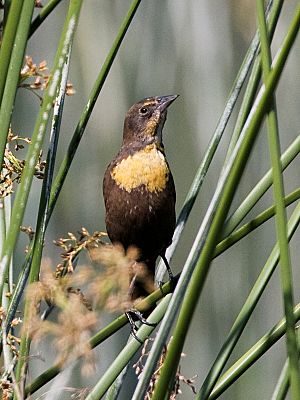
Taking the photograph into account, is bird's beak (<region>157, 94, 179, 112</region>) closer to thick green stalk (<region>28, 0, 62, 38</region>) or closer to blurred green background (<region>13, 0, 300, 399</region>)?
blurred green background (<region>13, 0, 300, 399</region>)

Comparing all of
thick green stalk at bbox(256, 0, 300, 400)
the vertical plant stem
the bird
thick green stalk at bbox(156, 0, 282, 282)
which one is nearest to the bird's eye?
the bird

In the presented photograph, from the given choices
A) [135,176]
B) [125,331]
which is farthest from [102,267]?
[125,331]

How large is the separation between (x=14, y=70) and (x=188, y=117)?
145 cm

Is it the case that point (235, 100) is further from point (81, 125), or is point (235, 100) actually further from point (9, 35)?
point (9, 35)

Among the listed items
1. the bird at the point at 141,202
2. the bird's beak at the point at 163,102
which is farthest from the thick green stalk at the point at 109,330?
the bird's beak at the point at 163,102

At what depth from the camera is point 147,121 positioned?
6.75 feet

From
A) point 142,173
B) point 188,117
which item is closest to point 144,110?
point 142,173

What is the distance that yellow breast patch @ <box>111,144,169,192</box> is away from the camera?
188cm

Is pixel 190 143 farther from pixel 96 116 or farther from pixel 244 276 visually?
pixel 244 276

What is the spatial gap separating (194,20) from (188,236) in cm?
63

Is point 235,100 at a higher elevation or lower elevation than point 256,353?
higher

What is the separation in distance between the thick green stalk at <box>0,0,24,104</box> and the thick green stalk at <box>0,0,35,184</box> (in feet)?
0.08

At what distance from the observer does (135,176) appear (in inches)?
74.2

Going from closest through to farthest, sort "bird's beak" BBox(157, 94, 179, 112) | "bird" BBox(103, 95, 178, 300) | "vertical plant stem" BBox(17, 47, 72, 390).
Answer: "vertical plant stem" BBox(17, 47, 72, 390), "bird" BBox(103, 95, 178, 300), "bird's beak" BBox(157, 94, 179, 112)
